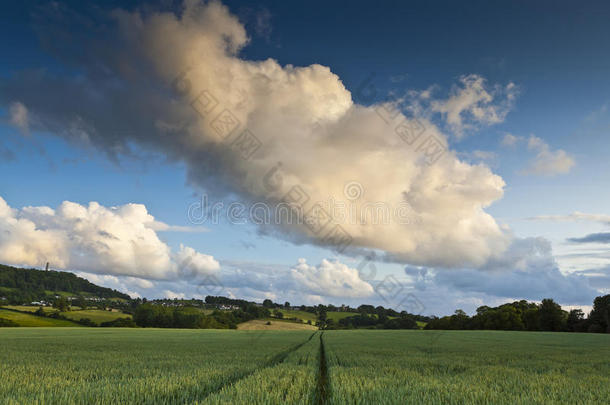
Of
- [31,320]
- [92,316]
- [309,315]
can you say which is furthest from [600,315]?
[31,320]

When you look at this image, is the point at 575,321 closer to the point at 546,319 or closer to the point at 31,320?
the point at 546,319

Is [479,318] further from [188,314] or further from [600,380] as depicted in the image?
[600,380]

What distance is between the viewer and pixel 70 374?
11.8 metres

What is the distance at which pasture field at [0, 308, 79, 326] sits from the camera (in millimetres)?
99312

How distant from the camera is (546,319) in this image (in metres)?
99.8

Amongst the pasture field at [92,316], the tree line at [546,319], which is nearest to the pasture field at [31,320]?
the pasture field at [92,316]

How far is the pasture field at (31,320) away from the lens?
326ft

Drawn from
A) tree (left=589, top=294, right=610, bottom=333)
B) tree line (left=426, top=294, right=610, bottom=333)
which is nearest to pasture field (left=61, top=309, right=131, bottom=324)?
tree line (left=426, top=294, right=610, bottom=333)

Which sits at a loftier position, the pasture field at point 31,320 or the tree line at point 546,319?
the tree line at point 546,319

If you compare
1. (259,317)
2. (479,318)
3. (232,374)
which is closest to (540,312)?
(479,318)

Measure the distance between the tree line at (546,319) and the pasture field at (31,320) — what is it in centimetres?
12671

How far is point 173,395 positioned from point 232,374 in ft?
13.5

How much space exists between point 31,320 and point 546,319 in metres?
146

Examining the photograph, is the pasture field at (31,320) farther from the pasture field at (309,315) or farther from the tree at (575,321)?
the tree at (575,321)
